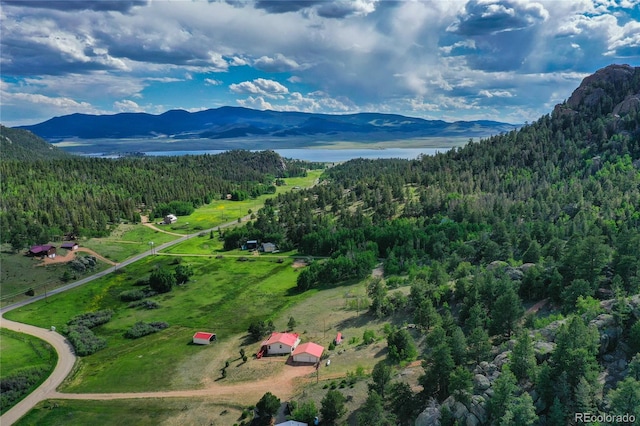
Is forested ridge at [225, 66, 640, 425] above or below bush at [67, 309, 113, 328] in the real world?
above

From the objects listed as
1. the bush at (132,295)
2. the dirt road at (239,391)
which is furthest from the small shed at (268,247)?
the dirt road at (239,391)

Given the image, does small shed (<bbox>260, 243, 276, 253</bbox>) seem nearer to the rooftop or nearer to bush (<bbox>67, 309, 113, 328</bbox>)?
bush (<bbox>67, 309, 113, 328</bbox>)

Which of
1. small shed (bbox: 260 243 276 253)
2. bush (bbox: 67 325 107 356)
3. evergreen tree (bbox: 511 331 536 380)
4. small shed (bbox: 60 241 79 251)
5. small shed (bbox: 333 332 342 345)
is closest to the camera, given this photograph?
evergreen tree (bbox: 511 331 536 380)

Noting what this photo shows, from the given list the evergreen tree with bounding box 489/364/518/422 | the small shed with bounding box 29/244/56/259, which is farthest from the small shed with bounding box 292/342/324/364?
the small shed with bounding box 29/244/56/259

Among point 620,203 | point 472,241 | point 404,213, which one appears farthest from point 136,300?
Answer: point 620,203

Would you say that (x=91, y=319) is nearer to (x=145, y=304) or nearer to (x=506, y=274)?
(x=145, y=304)

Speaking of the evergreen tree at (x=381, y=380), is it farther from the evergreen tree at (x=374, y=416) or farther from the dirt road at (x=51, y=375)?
the dirt road at (x=51, y=375)
